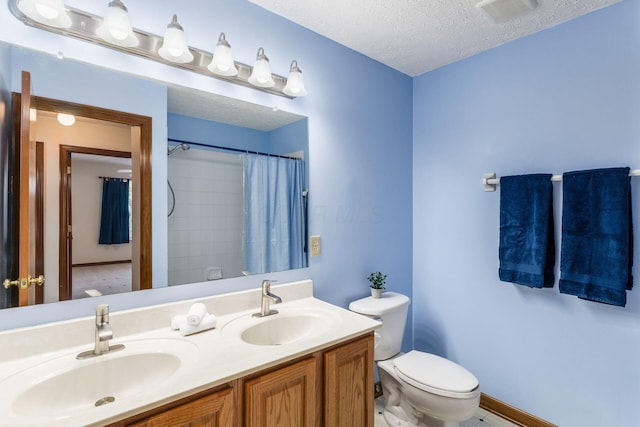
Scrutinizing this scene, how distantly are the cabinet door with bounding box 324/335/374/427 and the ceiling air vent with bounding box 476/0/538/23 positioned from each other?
164 cm

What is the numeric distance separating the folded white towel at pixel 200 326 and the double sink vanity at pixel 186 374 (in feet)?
0.08

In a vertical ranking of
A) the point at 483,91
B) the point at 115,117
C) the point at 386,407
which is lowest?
the point at 386,407

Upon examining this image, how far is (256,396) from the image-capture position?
96cm

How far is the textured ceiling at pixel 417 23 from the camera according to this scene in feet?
5.00

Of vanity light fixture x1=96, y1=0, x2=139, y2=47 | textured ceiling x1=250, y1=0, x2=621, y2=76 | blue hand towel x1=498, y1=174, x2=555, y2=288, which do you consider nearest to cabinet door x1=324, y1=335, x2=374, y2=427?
blue hand towel x1=498, y1=174, x2=555, y2=288

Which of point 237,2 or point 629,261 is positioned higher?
point 237,2

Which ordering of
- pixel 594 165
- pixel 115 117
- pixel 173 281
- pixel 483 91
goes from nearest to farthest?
pixel 115 117 → pixel 173 281 → pixel 594 165 → pixel 483 91

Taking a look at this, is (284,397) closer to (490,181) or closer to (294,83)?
(294,83)

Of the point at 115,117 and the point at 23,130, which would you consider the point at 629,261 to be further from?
the point at 23,130

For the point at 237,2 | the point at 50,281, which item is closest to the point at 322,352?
→ the point at 50,281

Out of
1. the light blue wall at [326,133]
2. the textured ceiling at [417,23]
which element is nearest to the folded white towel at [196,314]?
the light blue wall at [326,133]

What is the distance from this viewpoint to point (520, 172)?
1.85 meters

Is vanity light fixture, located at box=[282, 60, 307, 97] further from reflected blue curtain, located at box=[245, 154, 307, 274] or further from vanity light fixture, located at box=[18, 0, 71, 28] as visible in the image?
vanity light fixture, located at box=[18, 0, 71, 28]

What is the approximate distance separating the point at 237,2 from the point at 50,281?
1.40m
